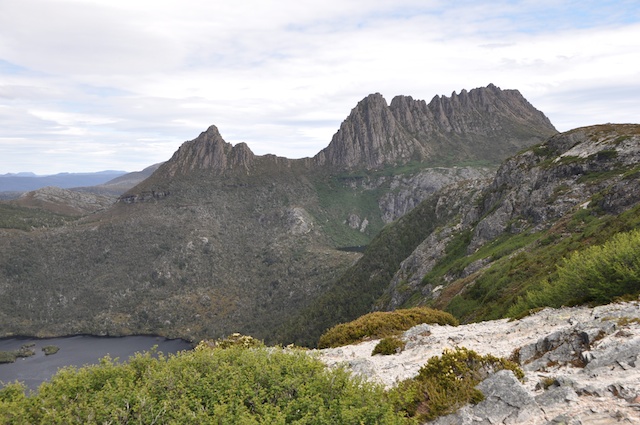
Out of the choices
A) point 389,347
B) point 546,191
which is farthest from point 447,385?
point 546,191

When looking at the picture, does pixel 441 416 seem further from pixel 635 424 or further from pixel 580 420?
pixel 635 424

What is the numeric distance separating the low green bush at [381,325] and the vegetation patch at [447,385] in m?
14.4

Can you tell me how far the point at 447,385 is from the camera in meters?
15.6

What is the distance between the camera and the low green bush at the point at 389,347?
25.6 metres

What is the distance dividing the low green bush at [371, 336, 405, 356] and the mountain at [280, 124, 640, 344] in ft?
39.8

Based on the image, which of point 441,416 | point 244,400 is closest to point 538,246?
point 441,416

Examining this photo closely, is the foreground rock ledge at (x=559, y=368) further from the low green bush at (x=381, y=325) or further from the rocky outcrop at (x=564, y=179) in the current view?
the rocky outcrop at (x=564, y=179)

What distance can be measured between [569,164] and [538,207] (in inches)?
594

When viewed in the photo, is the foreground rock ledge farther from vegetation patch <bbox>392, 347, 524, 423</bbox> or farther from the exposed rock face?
the exposed rock face

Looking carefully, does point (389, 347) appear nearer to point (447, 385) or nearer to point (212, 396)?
point (447, 385)

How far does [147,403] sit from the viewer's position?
1553 centimetres

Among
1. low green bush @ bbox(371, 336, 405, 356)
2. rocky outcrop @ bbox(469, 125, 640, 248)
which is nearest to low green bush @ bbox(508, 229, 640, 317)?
low green bush @ bbox(371, 336, 405, 356)

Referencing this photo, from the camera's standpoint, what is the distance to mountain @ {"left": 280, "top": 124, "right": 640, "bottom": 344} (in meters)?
41.3

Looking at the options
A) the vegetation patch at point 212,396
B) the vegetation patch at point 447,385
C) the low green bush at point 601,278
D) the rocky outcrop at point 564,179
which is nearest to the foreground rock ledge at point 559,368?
the vegetation patch at point 447,385
